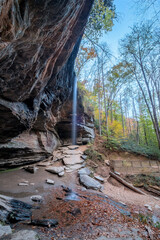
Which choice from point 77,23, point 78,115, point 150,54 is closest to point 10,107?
point 77,23

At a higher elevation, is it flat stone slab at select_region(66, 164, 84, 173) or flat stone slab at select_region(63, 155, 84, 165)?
flat stone slab at select_region(63, 155, 84, 165)

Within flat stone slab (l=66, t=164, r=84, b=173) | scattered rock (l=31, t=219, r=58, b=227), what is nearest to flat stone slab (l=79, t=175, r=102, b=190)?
flat stone slab (l=66, t=164, r=84, b=173)

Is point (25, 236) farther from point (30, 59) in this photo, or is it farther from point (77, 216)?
point (30, 59)

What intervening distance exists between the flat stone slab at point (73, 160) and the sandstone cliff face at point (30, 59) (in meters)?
1.64

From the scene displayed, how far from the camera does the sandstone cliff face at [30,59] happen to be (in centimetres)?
156

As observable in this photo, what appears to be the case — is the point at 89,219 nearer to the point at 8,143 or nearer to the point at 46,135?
the point at 8,143

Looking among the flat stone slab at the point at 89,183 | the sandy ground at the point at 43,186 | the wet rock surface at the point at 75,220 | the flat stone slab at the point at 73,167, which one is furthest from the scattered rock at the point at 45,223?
the flat stone slab at the point at 73,167

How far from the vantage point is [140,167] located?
701 centimetres

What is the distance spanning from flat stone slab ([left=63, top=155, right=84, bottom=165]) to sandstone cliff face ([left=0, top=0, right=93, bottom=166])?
1.64 meters

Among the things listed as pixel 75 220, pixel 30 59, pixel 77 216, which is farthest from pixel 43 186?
pixel 30 59

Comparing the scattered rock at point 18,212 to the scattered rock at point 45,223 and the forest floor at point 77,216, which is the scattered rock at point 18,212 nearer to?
the forest floor at point 77,216

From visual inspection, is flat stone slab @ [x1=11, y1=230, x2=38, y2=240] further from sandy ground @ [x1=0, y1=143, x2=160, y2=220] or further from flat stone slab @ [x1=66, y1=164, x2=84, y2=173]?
flat stone slab @ [x1=66, y1=164, x2=84, y2=173]

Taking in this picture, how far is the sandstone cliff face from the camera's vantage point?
61.6 inches

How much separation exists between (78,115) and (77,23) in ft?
21.8
